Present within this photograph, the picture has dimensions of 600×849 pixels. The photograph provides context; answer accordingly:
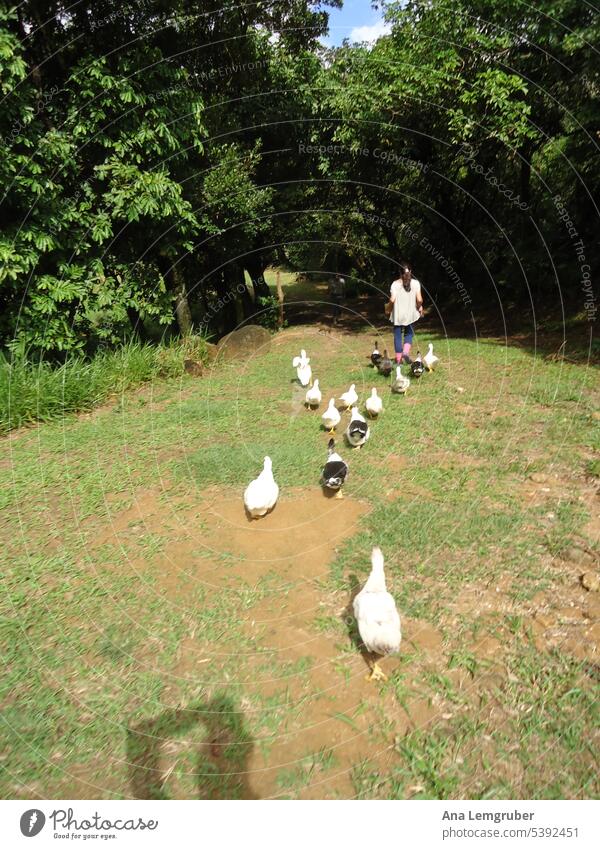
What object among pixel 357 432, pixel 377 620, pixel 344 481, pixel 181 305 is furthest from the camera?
pixel 181 305

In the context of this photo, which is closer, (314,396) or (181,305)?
(314,396)

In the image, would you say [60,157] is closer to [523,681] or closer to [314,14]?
[314,14]

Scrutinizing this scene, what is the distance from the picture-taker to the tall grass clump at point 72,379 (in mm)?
8773

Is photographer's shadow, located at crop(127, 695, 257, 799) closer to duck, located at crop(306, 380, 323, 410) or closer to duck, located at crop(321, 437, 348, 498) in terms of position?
duck, located at crop(321, 437, 348, 498)

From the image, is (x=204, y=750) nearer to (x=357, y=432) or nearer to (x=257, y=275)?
→ (x=357, y=432)

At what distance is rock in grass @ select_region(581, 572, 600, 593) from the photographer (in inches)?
163

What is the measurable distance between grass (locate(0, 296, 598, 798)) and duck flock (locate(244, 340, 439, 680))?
356 millimetres

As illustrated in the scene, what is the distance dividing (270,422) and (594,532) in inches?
214

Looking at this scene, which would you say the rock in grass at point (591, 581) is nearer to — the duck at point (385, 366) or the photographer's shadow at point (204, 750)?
the photographer's shadow at point (204, 750)

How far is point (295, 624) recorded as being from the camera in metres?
4.12

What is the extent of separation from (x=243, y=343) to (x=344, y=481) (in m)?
8.83

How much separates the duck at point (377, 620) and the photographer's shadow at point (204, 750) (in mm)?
1030

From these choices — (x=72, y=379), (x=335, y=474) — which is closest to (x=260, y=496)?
(x=335, y=474)

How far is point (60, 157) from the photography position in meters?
9.16
